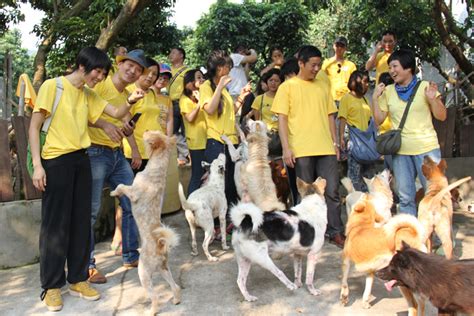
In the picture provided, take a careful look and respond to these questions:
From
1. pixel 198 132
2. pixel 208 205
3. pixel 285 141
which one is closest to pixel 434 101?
pixel 285 141

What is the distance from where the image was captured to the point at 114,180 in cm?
464

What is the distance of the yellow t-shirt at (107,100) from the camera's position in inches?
173

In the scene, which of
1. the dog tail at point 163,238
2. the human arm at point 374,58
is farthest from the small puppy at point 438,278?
the human arm at point 374,58

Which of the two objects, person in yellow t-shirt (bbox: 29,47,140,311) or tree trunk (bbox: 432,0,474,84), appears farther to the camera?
tree trunk (bbox: 432,0,474,84)

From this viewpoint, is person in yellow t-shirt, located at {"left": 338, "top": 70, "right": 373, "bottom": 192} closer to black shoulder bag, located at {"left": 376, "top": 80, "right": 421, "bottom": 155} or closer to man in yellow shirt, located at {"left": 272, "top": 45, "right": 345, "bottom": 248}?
man in yellow shirt, located at {"left": 272, "top": 45, "right": 345, "bottom": 248}

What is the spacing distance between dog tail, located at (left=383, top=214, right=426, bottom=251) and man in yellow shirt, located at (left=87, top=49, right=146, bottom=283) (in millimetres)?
2494

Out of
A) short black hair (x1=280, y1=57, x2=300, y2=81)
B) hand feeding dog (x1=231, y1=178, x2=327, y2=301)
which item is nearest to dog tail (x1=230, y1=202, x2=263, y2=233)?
hand feeding dog (x1=231, y1=178, x2=327, y2=301)

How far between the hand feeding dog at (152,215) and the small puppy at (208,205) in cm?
85

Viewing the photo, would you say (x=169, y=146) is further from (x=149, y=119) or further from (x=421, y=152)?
(x=421, y=152)

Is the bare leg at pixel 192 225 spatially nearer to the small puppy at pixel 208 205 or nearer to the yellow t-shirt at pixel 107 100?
the small puppy at pixel 208 205

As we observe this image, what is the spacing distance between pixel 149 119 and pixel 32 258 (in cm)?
205

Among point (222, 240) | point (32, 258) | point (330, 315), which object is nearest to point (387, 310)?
point (330, 315)

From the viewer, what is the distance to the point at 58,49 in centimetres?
1405

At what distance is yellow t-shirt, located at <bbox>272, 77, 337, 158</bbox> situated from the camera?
515cm
